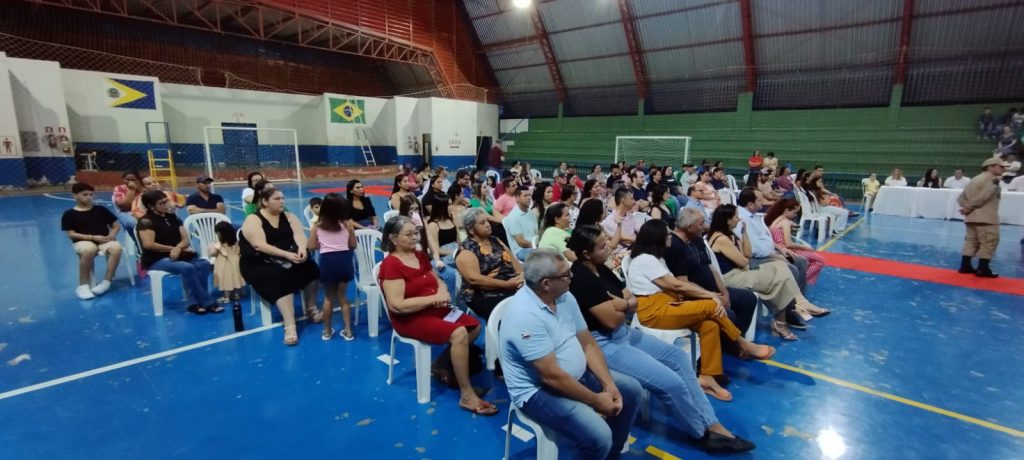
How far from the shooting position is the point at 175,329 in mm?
3973

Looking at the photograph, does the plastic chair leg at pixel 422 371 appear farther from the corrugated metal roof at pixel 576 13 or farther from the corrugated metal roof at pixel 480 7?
the corrugated metal roof at pixel 480 7

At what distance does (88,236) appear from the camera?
479 cm

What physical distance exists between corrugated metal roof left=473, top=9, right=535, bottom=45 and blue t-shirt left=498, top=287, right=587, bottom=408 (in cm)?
1999

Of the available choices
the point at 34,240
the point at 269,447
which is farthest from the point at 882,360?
the point at 34,240

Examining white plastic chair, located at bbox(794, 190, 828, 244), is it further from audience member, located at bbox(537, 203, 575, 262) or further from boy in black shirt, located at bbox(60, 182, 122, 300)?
boy in black shirt, located at bbox(60, 182, 122, 300)

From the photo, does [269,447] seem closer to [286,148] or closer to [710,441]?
[710,441]

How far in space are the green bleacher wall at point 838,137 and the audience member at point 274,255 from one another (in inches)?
637

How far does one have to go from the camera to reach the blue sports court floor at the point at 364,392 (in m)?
2.52

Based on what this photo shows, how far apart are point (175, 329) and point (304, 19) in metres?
15.5

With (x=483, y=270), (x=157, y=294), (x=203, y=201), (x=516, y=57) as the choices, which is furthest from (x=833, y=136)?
(x=157, y=294)

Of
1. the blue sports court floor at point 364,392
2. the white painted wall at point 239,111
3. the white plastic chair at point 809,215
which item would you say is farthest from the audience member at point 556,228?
the white painted wall at point 239,111

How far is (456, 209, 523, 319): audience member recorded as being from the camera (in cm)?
326

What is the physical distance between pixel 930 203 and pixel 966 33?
6.16 meters

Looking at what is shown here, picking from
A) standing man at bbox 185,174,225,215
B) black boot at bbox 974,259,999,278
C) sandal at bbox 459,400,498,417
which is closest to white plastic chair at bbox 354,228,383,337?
sandal at bbox 459,400,498,417
